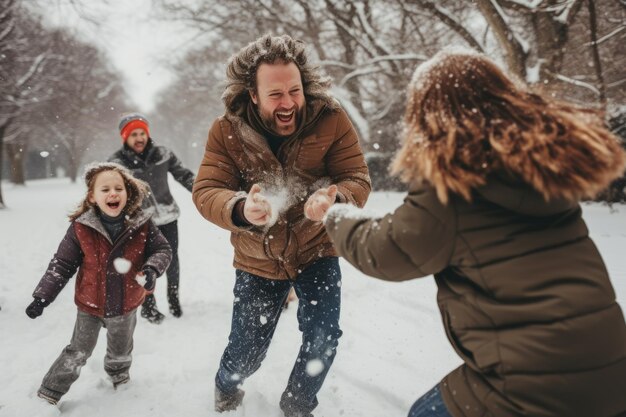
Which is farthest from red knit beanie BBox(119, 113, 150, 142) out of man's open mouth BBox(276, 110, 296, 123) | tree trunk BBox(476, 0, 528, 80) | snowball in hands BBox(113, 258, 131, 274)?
tree trunk BBox(476, 0, 528, 80)

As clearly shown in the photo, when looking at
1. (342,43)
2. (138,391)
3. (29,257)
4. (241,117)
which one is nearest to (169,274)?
(138,391)

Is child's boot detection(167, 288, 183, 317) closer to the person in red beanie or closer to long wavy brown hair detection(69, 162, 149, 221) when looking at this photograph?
the person in red beanie

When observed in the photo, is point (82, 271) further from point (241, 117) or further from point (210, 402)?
point (241, 117)

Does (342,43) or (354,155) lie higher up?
(342,43)

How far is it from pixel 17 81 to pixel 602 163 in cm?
1980

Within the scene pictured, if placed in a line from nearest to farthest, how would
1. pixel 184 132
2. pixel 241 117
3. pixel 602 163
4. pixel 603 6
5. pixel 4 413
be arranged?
1. pixel 602 163
2. pixel 241 117
3. pixel 4 413
4. pixel 603 6
5. pixel 184 132

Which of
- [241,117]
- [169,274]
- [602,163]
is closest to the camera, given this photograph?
[602,163]

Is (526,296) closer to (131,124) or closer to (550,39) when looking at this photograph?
(131,124)

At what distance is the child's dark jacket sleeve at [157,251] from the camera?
278 centimetres

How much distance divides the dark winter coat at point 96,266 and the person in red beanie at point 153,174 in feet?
4.39


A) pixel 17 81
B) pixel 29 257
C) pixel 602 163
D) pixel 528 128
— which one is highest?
pixel 17 81

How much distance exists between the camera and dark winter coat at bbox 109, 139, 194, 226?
417cm

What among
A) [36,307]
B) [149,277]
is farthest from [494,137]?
[36,307]

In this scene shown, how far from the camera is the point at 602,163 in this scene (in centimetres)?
122
